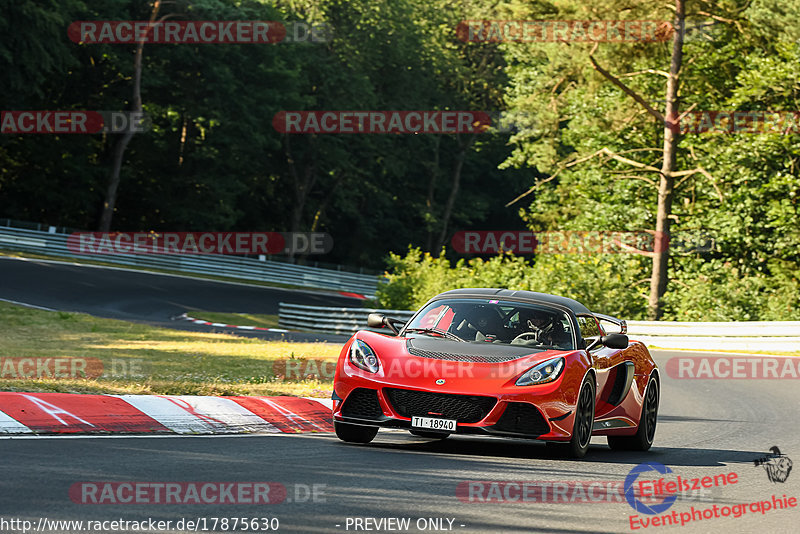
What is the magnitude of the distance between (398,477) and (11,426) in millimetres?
3210

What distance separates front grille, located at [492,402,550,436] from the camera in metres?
9.09

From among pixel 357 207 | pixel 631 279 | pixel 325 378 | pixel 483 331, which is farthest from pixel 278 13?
pixel 483 331

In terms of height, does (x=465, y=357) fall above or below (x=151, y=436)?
above

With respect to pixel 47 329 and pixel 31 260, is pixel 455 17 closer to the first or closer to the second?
pixel 31 260

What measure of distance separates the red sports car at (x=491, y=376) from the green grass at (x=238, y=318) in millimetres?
27641

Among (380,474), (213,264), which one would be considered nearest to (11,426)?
(380,474)

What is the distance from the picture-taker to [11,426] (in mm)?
8945

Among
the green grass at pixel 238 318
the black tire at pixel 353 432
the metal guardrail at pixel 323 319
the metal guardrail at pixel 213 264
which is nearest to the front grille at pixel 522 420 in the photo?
the black tire at pixel 353 432

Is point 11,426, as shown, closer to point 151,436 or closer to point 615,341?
point 151,436

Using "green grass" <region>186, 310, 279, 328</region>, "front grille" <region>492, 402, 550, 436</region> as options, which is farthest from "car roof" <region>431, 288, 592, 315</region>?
"green grass" <region>186, 310, 279, 328</region>

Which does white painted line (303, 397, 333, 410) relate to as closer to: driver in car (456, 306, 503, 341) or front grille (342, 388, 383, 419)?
driver in car (456, 306, 503, 341)

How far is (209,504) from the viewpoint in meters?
6.51

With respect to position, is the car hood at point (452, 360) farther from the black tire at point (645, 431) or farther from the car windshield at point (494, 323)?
the black tire at point (645, 431)

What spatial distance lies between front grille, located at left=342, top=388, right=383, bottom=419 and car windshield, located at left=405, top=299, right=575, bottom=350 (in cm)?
107
